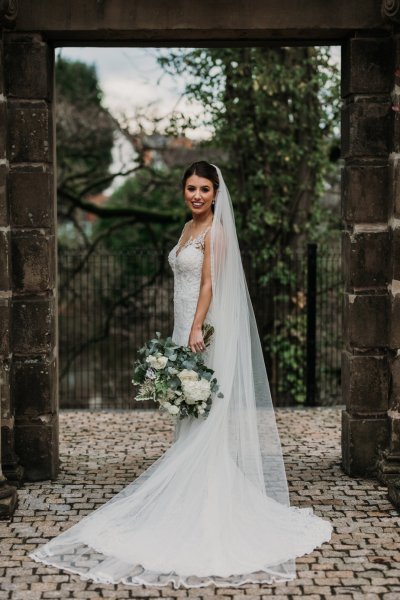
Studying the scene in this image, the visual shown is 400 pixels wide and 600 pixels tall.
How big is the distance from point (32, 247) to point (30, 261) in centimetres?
10

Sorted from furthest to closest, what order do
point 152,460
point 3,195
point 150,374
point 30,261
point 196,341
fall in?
point 152,460, point 30,261, point 3,195, point 196,341, point 150,374

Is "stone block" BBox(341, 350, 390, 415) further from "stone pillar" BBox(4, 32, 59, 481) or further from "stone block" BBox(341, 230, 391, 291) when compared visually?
"stone pillar" BBox(4, 32, 59, 481)

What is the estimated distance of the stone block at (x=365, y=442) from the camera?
591 cm

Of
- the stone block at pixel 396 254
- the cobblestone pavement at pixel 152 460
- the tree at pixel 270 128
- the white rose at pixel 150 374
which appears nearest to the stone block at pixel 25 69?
the white rose at pixel 150 374

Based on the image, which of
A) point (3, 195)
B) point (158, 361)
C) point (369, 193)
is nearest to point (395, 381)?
point (369, 193)

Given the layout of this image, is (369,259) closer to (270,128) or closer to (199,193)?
(199,193)

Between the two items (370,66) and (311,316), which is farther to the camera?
(311,316)

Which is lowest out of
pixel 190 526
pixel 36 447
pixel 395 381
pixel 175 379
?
pixel 190 526

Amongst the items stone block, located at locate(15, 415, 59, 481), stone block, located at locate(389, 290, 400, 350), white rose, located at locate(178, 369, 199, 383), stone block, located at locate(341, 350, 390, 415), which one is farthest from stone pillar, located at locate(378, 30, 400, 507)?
stone block, located at locate(15, 415, 59, 481)

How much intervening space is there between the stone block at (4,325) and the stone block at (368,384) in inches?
95.8

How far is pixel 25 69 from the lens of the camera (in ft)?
18.5

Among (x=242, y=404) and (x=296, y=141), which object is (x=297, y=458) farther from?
(x=296, y=141)

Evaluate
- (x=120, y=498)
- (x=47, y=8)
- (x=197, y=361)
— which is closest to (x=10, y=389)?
(x=120, y=498)

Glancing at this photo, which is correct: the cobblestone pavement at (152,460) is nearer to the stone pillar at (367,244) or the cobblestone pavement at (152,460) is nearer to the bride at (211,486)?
the bride at (211,486)
